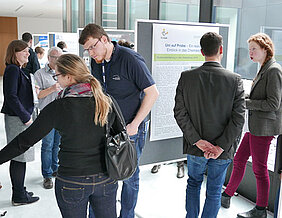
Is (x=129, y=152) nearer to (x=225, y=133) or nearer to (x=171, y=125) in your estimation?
(x=225, y=133)

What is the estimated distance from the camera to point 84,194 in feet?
5.30

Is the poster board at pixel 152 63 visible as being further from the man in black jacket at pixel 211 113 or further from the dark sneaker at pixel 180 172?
the dark sneaker at pixel 180 172

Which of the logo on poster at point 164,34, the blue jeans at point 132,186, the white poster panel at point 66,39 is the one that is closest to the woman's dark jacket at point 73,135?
the blue jeans at point 132,186

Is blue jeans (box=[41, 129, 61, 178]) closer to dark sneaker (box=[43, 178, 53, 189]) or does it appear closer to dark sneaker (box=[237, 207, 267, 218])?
dark sneaker (box=[43, 178, 53, 189])

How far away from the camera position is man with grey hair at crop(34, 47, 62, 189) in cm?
322

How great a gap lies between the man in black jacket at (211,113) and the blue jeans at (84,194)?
2.47 feet

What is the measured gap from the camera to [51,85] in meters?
3.29

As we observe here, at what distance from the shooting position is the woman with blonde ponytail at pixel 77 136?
156 cm

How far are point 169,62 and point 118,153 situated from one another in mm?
1272

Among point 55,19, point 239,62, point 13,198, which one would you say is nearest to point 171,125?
point 239,62

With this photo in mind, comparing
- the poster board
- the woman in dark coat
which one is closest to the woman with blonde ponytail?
the poster board

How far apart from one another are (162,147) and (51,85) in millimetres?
1311

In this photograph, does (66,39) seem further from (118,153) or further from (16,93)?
(118,153)

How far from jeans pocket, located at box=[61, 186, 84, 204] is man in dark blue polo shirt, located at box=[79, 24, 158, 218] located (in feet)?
2.27
